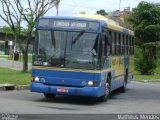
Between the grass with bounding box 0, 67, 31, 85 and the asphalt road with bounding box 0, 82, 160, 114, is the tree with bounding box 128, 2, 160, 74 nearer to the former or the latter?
the grass with bounding box 0, 67, 31, 85

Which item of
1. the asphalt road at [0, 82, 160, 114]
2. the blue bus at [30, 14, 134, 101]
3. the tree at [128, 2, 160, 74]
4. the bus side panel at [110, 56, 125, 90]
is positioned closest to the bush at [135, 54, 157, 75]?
the tree at [128, 2, 160, 74]

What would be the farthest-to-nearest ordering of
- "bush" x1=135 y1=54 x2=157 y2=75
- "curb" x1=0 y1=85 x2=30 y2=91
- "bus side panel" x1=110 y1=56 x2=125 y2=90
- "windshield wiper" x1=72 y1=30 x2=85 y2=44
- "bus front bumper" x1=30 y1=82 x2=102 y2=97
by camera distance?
"bush" x1=135 y1=54 x2=157 y2=75
"curb" x1=0 y1=85 x2=30 y2=91
"bus side panel" x1=110 y1=56 x2=125 y2=90
"windshield wiper" x1=72 y1=30 x2=85 y2=44
"bus front bumper" x1=30 y1=82 x2=102 y2=97

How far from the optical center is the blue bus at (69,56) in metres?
17.8

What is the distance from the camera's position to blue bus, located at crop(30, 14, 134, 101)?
58.5 feet

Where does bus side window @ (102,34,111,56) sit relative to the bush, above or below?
above

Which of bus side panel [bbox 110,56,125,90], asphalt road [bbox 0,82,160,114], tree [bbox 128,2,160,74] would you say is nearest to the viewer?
asphalt road [bbox 0,82,160,114]

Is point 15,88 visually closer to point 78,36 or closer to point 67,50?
point 67,50

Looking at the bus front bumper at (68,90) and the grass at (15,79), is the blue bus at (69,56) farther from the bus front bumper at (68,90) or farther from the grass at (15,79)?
the grass at (15,79)

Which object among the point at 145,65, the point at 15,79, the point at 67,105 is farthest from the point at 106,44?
the point at 145,65

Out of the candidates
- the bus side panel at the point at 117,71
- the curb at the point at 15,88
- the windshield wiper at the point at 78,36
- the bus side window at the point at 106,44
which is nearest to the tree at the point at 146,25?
the bus side panel at the point at 117,71

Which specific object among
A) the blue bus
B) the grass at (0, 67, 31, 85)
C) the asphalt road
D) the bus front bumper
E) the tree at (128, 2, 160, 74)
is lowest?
the asphalt road

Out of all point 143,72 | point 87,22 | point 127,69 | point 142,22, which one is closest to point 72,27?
point 87,22

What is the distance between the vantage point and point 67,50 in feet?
58.9

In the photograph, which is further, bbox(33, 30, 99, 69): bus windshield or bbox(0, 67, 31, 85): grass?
bbox(0, 67, 31, 85): grass
